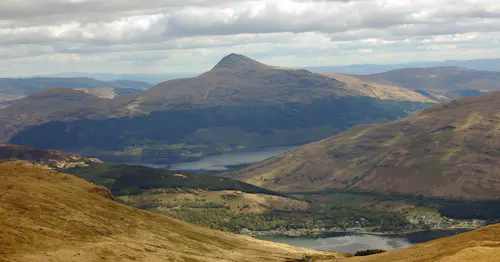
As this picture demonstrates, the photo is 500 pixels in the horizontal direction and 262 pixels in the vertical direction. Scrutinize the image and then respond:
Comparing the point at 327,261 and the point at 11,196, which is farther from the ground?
the point at 11,196

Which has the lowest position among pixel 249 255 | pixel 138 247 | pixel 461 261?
pixel 249 255

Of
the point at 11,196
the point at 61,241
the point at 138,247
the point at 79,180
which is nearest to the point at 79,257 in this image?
the point at 61,241

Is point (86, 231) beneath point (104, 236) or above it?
above

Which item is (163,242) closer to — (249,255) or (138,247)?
(138,247)

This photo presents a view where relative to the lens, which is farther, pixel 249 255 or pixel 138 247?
pixel 249 255

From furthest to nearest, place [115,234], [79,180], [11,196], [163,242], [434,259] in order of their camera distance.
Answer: [79,180] → [163,242] → [115,234] → [11,196] → [434,259]

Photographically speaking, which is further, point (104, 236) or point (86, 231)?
point (104, 236)

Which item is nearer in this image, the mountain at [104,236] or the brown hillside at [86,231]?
the mountain at [104,236]

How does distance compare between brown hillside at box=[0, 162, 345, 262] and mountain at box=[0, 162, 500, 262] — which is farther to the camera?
brown hillside at box=[0, 162, 345, 262]
